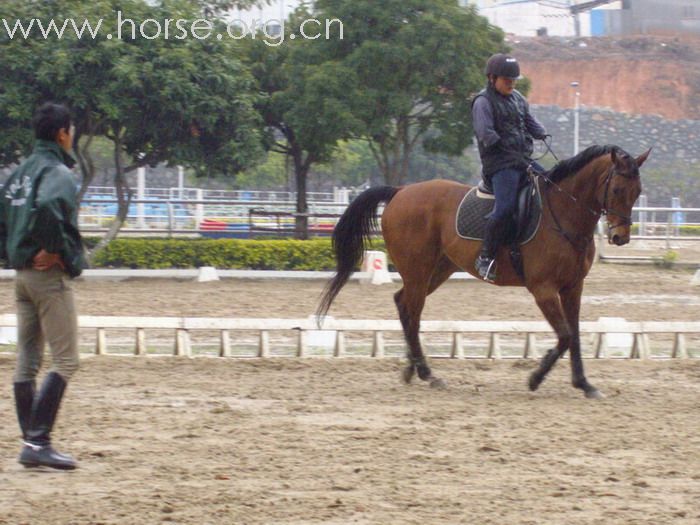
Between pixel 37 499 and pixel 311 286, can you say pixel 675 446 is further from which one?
pixel 311 286

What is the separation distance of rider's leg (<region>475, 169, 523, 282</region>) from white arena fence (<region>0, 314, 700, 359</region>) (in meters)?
1.71

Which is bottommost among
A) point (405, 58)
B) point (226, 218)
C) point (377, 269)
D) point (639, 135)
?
point (377, 269)

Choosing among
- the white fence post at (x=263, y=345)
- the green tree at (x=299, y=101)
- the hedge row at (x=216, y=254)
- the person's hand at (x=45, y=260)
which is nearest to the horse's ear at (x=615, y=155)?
the white fence post at (x=263, y=345)

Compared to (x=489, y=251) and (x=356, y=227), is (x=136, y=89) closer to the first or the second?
(x=356, y=227)

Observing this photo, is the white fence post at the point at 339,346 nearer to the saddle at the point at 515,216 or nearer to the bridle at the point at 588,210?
the saddle at the point at 515,216

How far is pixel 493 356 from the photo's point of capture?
1029cm

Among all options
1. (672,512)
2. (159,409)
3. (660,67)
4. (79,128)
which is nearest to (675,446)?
(672,512)

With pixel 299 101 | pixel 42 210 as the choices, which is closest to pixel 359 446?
pixel 42 210

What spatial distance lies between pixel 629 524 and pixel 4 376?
228 inches

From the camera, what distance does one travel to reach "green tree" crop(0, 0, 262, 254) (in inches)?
747

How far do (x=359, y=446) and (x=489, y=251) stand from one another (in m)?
2.83

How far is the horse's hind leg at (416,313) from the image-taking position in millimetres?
8805

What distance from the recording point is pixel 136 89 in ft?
63.4

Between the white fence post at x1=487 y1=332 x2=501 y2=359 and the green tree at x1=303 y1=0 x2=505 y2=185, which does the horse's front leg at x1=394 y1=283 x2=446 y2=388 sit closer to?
the white fence post at x1=487 y1=332 x2=501 y2=359
